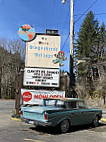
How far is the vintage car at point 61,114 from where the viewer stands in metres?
6.89

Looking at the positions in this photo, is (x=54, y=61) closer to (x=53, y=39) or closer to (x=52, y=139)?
(x=53, y=39)

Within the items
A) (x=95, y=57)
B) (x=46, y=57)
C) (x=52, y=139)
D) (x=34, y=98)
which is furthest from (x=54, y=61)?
(x=95, y=57)

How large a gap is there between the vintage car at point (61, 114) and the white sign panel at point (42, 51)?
3678 millimetres

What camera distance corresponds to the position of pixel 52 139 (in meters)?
6.30

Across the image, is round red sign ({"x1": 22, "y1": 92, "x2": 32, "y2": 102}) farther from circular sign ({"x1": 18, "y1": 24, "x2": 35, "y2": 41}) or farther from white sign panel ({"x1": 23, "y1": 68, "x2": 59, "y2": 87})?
circular sign ({"x1": 18, "y1": 24, "x2": 35, "y2": 41})

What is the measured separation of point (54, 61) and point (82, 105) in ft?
13.3

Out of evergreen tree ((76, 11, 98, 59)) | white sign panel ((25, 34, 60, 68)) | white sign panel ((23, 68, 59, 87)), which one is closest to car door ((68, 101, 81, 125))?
white sign panel ((23, 68, 59, 87))

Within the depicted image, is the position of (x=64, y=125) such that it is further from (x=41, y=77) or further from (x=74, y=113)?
(x=41, y=77)

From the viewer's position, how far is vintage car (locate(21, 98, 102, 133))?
689 cm

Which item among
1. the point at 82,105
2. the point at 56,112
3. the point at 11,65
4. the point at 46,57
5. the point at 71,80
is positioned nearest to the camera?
the point at 56,112

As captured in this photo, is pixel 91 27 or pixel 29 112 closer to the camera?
pixel 29 112

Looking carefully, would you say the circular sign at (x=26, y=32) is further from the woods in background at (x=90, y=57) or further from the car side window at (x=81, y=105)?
the woods in background at (x=90, y=57)

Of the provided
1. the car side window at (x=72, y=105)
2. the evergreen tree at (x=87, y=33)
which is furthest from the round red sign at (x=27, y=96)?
the evergreen tree at (x=87, y=33)

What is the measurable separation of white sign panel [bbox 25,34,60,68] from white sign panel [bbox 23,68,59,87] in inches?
20.4
